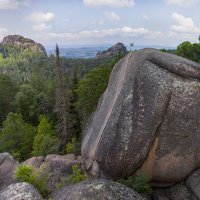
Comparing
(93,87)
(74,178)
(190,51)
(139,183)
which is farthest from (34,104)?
(139,183)

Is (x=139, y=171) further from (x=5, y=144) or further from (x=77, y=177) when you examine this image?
(x=5, y=144)

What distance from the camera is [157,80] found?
21703 mm

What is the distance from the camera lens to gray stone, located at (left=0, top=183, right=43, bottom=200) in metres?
16.2

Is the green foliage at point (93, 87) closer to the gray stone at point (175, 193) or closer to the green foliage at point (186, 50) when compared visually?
the green foliage at point (186, 50)

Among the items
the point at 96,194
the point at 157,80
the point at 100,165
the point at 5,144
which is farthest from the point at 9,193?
the point at 5,144

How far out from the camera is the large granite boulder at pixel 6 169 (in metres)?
25.7

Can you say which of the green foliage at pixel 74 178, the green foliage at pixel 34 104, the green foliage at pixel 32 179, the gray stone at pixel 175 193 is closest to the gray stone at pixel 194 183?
the gray stone at pixel 175 193

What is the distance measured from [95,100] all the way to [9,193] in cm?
2340

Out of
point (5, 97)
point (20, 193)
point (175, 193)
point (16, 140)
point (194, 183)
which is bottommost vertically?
point (16, 140)

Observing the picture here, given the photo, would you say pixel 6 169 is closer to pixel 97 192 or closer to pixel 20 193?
pixel 20 193

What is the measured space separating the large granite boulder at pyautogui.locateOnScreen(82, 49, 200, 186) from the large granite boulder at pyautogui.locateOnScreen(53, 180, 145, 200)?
211 inches

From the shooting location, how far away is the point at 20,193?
54.2 feet

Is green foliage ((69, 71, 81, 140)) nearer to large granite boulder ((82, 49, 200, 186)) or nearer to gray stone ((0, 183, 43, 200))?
large granite boulder ((82, 49, 200, 186))

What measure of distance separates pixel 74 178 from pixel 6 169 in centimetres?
853
